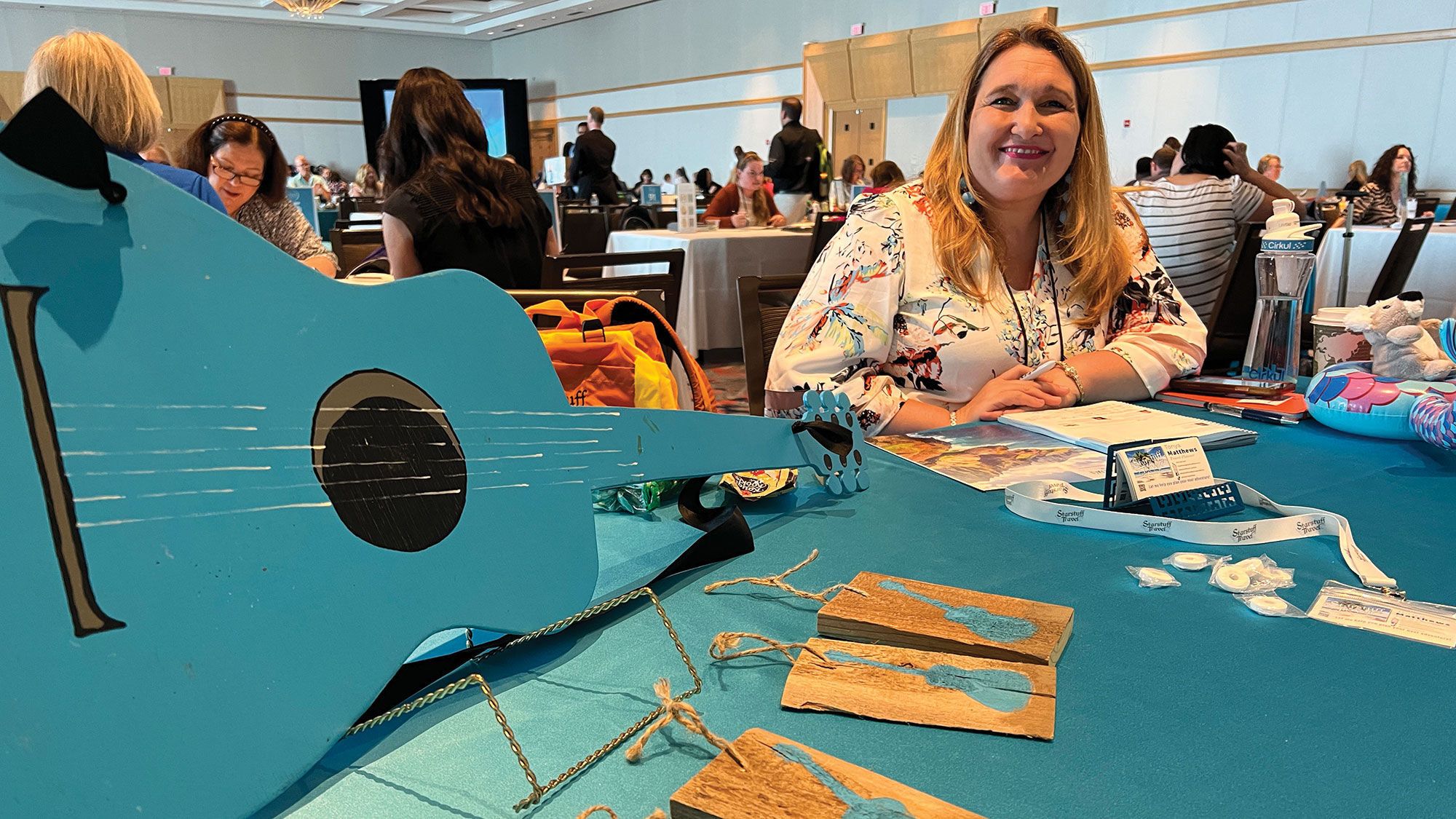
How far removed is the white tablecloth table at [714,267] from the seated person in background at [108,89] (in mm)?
2810

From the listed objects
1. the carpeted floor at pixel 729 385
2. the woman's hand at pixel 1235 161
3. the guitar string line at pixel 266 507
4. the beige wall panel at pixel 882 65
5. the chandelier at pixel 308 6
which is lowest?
the carpeted floor at pixel 729 385

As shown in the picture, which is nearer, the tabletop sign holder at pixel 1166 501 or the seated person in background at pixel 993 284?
the tabletop sign holder at pixel 1166 501

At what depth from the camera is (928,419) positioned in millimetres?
1428

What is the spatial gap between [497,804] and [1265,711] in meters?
0.47

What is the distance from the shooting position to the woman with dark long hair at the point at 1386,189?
539 cm

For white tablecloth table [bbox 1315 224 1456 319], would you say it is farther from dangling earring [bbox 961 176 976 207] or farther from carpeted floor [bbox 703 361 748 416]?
dangling earring [bbox 961 176 976 207]

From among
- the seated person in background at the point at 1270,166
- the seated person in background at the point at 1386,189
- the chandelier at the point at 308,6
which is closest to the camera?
the seated person in background at the point at 1386,189

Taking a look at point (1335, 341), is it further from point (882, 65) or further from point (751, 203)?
point (882, 65)

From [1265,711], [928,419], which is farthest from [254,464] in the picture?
[928,419]

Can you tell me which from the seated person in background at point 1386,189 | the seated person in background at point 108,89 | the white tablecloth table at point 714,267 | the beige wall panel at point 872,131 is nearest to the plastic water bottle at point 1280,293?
the seated person in background at point 108,89

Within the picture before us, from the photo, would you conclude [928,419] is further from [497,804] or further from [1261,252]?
[497,804]

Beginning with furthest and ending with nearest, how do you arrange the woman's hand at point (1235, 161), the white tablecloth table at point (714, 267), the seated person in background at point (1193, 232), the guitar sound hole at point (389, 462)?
1. the white tablecloth table at point (714, 267)
2. the woman's hand at point (1235, 161)
3. the seated person in background at point (1193, 232)
4. the guitar sound hole at point (389, 462)

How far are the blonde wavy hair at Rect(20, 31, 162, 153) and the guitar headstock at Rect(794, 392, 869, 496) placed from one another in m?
1.74

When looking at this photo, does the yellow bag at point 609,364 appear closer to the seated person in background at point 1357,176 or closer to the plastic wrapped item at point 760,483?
the plastic wrapped item at point 760,483
